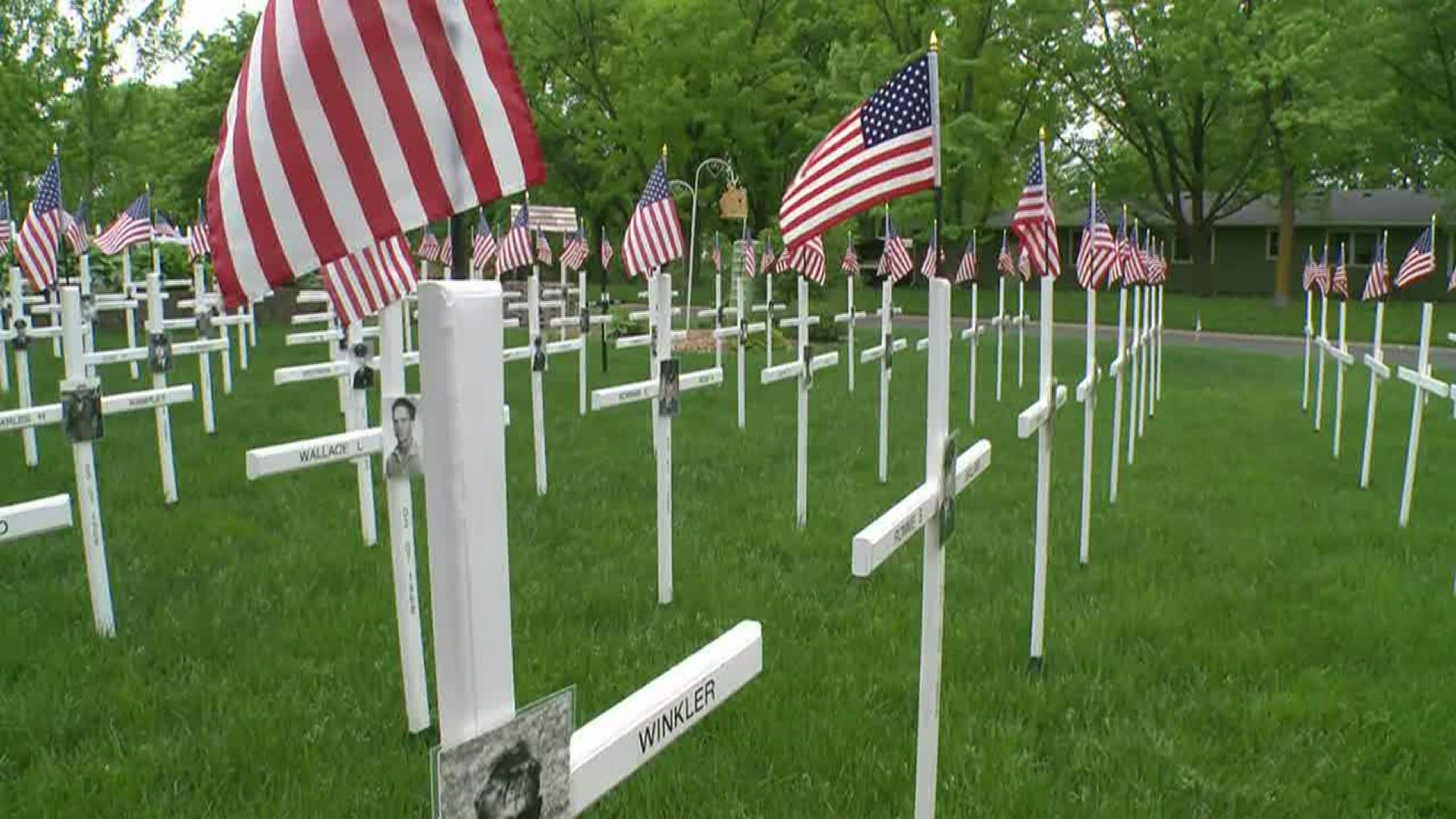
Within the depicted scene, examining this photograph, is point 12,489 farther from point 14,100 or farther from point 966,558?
point 14,100

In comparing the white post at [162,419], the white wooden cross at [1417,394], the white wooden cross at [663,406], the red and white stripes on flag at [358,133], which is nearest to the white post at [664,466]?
the white wooden cross at [663,406]

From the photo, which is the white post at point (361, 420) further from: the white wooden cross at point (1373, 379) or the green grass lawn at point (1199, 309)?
the green grass lawn at point (1199, 309)

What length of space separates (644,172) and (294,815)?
41815 mm

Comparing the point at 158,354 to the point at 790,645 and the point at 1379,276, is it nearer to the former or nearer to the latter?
the point at 790,645

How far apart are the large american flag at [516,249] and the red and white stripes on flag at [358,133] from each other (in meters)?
13.0

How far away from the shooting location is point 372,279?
535 centimetres

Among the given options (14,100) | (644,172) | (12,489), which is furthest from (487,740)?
(644,172)

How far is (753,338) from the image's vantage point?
978 inches

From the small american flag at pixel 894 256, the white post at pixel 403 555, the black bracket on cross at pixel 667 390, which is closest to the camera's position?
the white post at pixel 403 555

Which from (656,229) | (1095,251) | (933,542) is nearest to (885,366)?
(1095,251)

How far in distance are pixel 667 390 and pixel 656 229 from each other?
328 cm

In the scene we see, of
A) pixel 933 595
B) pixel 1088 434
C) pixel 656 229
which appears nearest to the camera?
pixel 933 595

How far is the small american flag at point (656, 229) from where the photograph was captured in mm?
10016

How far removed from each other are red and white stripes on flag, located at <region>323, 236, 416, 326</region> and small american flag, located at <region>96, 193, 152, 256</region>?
11.3 metres
